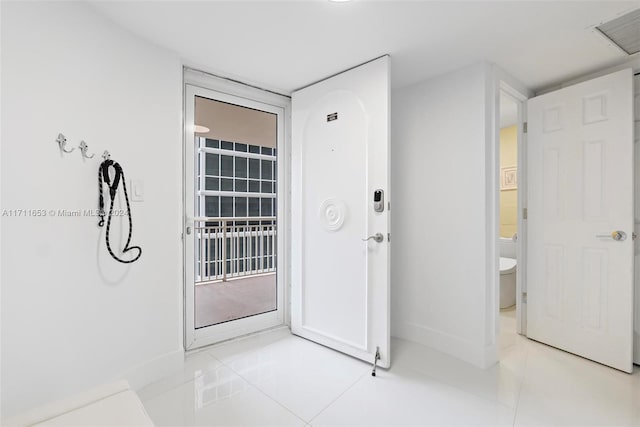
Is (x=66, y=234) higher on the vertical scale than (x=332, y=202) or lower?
lower

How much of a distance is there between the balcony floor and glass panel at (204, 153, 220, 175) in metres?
1.16

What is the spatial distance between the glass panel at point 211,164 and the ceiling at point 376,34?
69 cm

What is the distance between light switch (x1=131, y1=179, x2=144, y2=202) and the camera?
6.17 ft

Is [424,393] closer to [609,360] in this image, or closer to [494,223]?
[494,223]

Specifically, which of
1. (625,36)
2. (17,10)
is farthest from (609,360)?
(17,10)

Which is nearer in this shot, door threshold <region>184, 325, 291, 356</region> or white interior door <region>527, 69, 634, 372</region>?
A: white interior door <region>527, 69, 634, 372</region>

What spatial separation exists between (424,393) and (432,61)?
89.2 inches

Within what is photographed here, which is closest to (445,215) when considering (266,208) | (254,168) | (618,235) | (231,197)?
(618,235)

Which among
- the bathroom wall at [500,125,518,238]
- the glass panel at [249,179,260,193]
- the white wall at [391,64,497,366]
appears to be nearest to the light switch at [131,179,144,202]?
the glass panel at [249,179,260,193]

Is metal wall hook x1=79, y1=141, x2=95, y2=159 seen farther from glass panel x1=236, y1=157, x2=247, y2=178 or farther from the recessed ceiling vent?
the recessed ceiling vent

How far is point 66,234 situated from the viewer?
1.60 metres

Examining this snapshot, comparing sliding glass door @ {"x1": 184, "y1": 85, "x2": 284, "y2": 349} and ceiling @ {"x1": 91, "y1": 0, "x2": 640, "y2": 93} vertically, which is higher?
ceiling @ {"x1": 91, "y1": 0, "x2": 640, "y2": 93}

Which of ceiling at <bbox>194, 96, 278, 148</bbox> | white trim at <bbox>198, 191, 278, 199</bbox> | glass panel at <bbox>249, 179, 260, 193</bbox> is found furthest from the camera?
glass panel at <bbox>249, 179, 260, 193</bbox>

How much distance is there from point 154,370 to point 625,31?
3.64 meters
